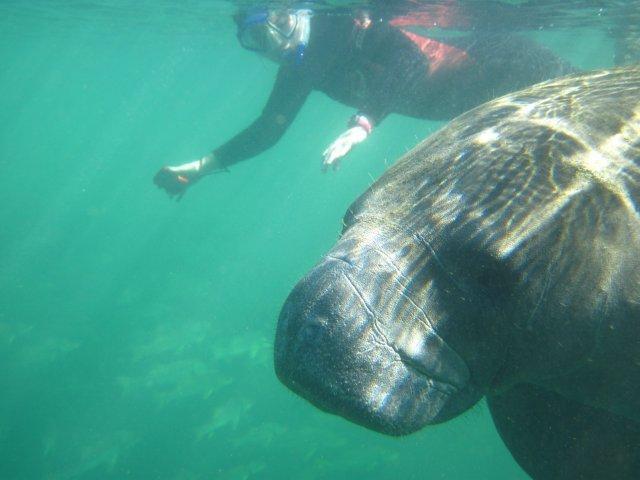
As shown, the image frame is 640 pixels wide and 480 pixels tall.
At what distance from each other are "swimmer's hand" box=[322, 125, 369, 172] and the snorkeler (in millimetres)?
11

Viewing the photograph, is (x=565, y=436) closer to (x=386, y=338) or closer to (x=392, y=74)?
(x=386, y=338)

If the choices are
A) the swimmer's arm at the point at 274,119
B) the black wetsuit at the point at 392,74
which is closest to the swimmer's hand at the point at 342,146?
the black wetsuit at the point at 392,74

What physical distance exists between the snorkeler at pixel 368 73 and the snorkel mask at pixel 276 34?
0.02 metres

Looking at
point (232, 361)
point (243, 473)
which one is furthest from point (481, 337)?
point (232, 361)

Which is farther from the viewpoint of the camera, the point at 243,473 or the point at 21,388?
the point at 21,388

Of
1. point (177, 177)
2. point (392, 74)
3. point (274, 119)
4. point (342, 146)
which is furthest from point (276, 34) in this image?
point (342, 146)

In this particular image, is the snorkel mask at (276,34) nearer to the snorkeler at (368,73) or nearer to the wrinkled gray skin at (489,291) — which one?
the snorkeler at (368,73)

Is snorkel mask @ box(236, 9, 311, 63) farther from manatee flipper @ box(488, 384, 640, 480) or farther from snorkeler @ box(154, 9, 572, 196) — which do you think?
manatee flipper @ box(488, 384, 640, 480)

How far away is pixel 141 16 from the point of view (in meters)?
24.3

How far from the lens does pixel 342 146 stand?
15.4 ft

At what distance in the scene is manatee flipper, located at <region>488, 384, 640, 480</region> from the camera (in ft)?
6.15

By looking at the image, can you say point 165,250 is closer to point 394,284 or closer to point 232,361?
point 232,361

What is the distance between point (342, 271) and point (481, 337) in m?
0.54

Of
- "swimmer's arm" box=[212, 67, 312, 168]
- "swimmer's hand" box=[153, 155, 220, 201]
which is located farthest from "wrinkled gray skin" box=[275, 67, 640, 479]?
"swimmer's arm" box=[212, 67, 312, 168]
